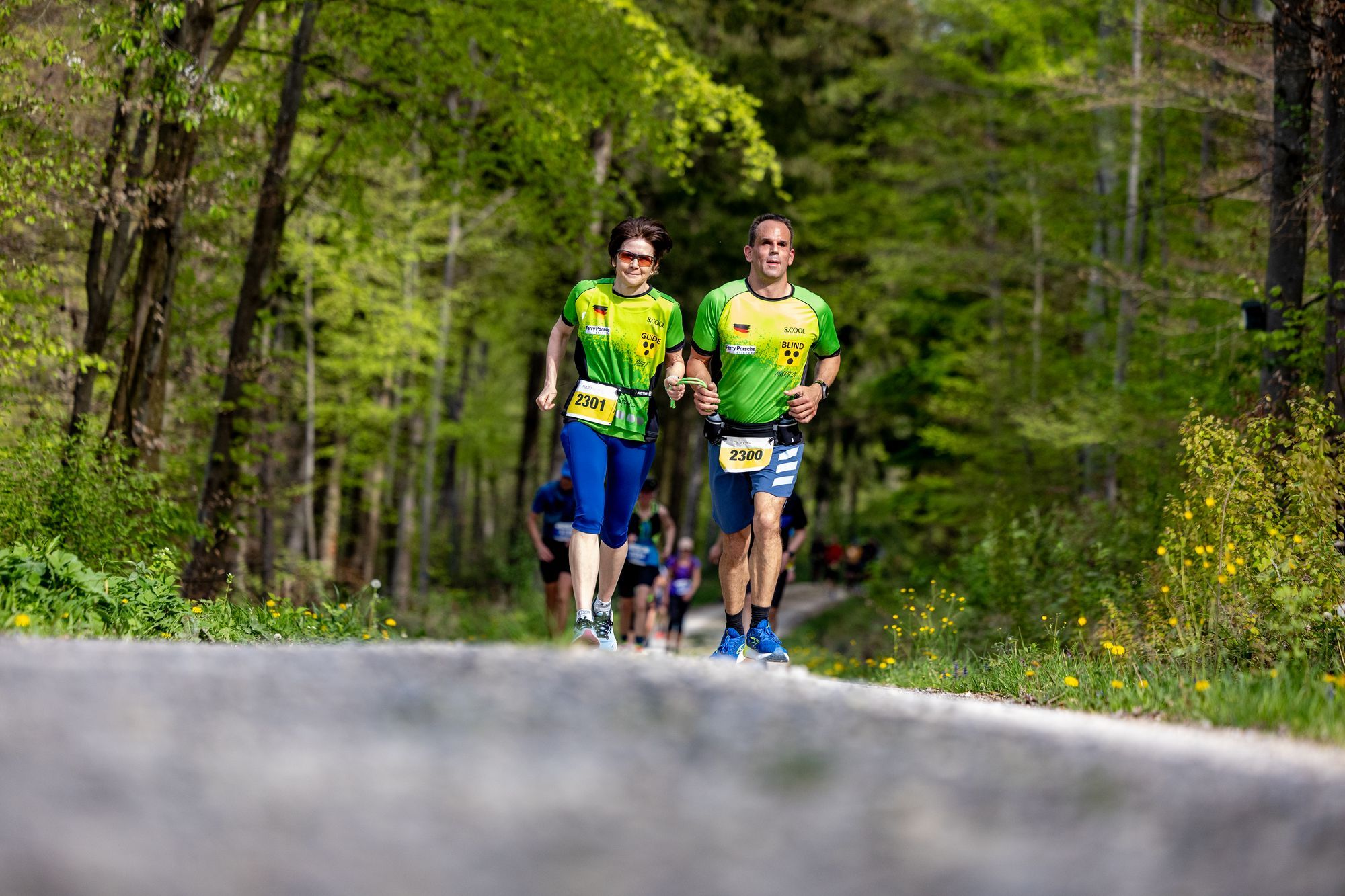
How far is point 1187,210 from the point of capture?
21125 mm

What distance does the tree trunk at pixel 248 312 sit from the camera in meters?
13.6

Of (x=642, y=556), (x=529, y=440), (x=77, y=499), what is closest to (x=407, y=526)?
(x=529, y=440)

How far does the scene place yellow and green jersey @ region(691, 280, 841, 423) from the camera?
24.4 ft

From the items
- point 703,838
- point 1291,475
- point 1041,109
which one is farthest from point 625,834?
point 1041,109

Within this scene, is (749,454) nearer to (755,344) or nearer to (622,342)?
(755,344)

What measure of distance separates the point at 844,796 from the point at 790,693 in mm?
1203

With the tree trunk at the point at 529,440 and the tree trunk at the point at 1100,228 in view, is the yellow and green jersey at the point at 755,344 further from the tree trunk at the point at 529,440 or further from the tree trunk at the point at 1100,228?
the tree trunk at the point at 529,440

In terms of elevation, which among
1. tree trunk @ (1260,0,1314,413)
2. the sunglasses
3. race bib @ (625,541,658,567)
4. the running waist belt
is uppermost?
tree trunk @ (1260,0,1314,413)

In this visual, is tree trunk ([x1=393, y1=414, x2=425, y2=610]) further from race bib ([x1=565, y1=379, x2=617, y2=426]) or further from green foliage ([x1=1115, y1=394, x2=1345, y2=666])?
green foliage ([x1=1115, y1=394, x2=1345, y2=666])

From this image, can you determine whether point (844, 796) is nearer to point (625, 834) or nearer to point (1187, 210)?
point (625, 834)

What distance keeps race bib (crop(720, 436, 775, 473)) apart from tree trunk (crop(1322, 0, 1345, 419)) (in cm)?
520

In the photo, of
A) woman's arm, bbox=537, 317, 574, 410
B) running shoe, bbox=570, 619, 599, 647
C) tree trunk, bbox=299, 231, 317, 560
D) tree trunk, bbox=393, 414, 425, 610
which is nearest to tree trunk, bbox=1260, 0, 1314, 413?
woman's arm, bbox=537, 317, 574, 410

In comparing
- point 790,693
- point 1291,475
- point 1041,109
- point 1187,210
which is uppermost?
point 1041,109

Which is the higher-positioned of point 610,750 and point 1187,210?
point 1187,210
